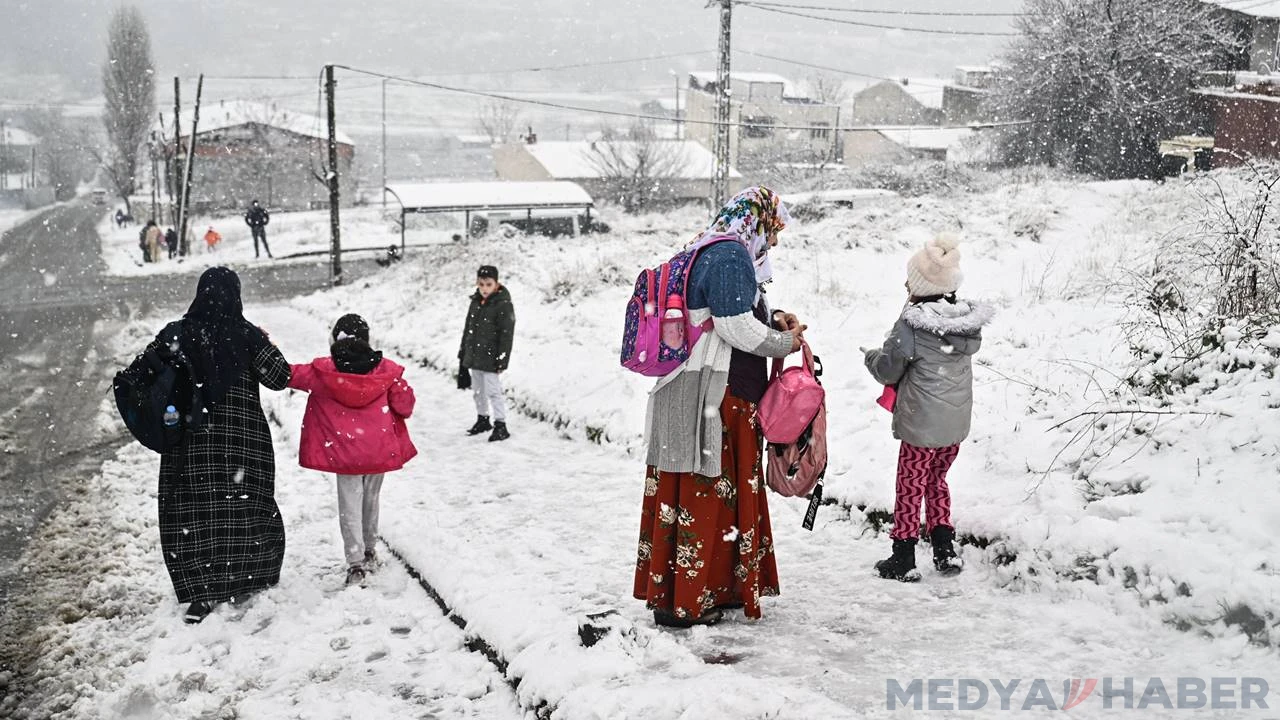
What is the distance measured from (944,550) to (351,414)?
348 cm

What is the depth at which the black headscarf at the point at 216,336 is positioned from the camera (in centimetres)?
492

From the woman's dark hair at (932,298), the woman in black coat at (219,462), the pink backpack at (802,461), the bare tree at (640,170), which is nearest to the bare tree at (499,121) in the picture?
the bare tree at (640,170)

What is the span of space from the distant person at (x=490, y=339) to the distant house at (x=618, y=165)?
4354cm

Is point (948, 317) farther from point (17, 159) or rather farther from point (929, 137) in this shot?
point (17, 159)

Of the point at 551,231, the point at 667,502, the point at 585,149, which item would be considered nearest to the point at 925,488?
the point at 667,502

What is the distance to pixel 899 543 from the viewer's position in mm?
4914

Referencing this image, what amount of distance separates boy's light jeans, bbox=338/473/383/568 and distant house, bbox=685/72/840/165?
59041 millimetres

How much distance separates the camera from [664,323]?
13.6 feet

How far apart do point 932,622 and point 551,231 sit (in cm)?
3169

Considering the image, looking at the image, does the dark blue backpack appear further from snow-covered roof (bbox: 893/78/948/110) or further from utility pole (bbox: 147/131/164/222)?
snow-covered roof (bbox: 893/78/948/110)

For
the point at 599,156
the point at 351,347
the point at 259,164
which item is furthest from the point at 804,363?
the point at 259,164

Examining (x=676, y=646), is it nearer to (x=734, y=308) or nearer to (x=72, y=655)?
(x=734, y=308)

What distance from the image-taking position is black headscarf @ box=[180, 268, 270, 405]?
492 centimetres

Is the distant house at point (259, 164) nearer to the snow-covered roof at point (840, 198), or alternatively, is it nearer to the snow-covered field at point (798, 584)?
the snow-covered roof at point (840, 198)
